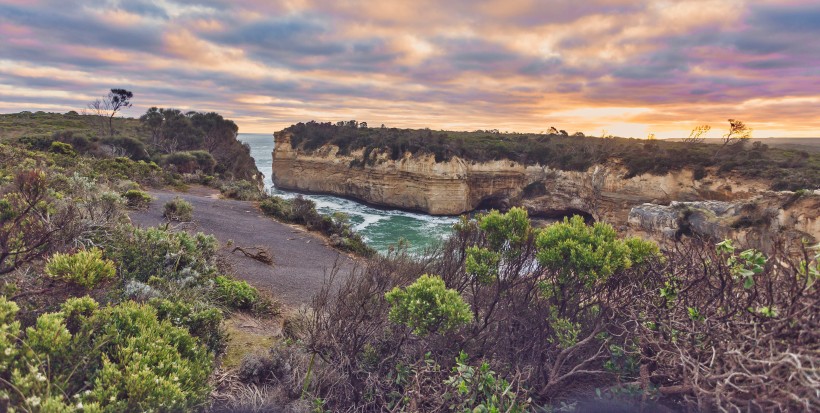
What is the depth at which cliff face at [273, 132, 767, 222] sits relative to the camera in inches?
1042

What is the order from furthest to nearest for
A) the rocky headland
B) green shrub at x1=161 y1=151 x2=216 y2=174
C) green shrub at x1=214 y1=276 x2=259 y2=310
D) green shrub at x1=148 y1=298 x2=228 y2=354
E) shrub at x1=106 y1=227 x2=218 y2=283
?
1. green shrub at x1=161 y1=151 x2=216 y2=174
2. the rocky headland
3. green shrub at x1=214 y1=276 x2=259 y2=310
4. shrub at x1=106 y1=227 x2=218 y2=283
5. green shrub at x1=148 y1=298 x2=228 y2=354

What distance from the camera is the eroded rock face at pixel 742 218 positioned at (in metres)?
14.0

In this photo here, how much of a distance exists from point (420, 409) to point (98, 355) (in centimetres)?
280

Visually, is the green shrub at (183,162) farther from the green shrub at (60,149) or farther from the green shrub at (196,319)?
the green shrub at (196,319)

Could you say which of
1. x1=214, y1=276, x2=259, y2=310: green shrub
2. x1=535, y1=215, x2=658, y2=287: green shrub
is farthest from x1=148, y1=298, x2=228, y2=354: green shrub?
x1=535, y1=215, x2=658, y2=287: green shrub

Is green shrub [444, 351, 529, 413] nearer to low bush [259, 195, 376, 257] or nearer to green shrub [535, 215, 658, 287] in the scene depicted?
green shrub [535, 215, 658, 287]

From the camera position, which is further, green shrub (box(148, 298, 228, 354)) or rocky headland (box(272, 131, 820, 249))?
rocky headland (box(272, 131, 820, 249))

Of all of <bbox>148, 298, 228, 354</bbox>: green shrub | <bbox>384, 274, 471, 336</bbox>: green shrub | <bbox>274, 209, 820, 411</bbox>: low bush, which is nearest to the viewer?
<bbox>274, 209, 820, 411</bbox>: low bush

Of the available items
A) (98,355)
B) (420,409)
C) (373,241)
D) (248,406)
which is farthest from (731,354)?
(373,241)

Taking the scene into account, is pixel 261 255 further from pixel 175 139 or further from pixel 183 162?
pixel 175 139

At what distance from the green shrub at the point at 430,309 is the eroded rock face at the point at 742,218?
37.3ft

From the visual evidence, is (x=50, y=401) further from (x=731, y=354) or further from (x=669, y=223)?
(x=669, y=223)

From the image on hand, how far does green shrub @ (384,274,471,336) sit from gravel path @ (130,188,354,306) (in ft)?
16.8

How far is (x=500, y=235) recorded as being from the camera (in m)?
4.89
